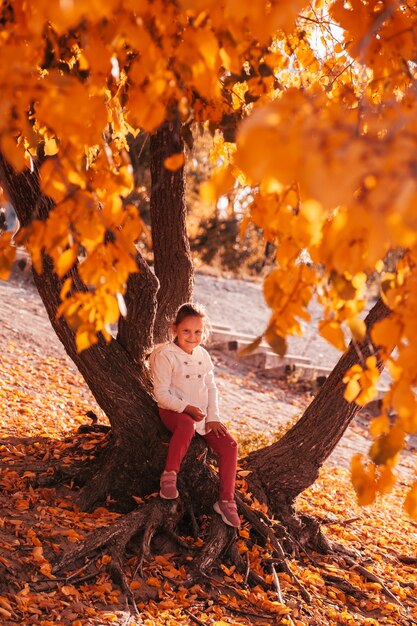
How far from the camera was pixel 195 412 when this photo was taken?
4199 millimetres

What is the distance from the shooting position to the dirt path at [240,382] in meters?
7.96

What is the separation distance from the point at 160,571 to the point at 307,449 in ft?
3.97

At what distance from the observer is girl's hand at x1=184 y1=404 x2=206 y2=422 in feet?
13.8

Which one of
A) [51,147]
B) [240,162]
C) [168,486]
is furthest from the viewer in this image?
[168,486]

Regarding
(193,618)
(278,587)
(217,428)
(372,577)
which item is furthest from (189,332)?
(372,577)

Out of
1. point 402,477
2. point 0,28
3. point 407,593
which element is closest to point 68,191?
point 0,28

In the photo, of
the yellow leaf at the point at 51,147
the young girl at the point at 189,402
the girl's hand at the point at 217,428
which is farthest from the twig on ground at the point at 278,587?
Result: the yellow leaf at the point at 51,147

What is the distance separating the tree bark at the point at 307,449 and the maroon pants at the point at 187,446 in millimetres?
494

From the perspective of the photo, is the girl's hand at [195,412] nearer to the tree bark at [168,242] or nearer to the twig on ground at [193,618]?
the tree bark at [168,242]

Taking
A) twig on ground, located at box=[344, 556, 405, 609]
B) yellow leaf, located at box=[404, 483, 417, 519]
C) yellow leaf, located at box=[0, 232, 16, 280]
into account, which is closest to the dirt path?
twig on ground, located at box=[344, 556, 405, 609]

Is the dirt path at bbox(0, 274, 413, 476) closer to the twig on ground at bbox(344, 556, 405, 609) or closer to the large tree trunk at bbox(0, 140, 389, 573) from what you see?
the large tree trunk at bbox(0, 140, 389, 573)

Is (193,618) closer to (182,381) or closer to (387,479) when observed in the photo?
(182,381)

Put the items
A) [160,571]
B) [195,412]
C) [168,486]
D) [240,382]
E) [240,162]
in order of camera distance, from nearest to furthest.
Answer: [240,162] < [160,571] < [168,486] < [195,412] < [240,382]

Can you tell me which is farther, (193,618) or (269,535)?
(269,535)
